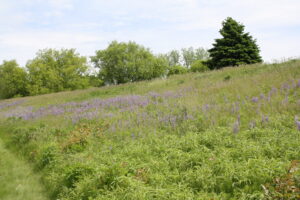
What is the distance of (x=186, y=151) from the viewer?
5.14 metres

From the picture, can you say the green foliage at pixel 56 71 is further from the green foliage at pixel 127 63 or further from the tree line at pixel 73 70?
the green foliage at pixel 127 63

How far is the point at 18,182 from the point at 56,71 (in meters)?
43.4

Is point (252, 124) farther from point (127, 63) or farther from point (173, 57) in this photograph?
point (173, 57)

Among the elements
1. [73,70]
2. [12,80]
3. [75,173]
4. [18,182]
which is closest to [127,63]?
[73,70]

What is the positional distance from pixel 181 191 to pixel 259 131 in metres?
2.69

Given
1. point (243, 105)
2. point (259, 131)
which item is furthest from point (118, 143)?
point (243, 105)

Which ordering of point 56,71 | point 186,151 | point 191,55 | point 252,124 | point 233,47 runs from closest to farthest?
point 186,151 → point 252,124 → point 233,47 → point 56,71 → point 191,55

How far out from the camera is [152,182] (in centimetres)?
412

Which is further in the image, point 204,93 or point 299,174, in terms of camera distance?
point 204,93

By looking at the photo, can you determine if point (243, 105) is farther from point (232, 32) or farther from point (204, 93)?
point (232, 32)

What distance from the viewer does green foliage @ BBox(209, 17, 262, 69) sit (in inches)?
1123

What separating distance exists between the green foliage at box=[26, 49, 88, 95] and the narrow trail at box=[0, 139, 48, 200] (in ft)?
127

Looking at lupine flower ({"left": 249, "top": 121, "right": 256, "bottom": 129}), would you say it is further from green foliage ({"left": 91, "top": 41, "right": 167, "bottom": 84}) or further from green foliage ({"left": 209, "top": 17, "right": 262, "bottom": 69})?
green foliage ({"left": 91, "top": 41, "right": 167, "bottom": 84})

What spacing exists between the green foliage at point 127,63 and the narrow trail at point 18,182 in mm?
41176
